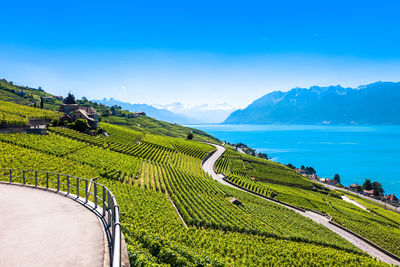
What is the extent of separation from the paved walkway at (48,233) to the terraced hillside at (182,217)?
7.46 ft

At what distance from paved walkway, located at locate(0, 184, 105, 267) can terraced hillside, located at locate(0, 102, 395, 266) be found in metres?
2.27

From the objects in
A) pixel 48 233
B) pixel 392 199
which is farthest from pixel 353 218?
pixel 392 199

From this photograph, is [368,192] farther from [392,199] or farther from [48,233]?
[48,233]

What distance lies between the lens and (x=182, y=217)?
1106 inches

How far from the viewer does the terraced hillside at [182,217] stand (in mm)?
15203

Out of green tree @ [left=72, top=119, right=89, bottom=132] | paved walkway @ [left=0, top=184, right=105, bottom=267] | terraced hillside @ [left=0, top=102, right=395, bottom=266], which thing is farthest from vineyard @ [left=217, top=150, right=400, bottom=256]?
paved walkway @ [left=0, top=184, right=105, bottom=267]

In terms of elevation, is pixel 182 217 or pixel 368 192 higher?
pixel 182 217

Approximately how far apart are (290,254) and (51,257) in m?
23.4

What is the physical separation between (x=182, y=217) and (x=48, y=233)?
841 inches

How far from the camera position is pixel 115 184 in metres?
31.7

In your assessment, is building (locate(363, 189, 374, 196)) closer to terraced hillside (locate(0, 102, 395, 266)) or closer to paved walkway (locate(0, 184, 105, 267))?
terraced hillside (locate(0, 102, 395, 266))

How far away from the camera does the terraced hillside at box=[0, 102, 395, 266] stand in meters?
15.2

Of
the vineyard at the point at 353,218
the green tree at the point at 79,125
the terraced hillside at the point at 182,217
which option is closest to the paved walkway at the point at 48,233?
the terraced hillside at the point at 182,217

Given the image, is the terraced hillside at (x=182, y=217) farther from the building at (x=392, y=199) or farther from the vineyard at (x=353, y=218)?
the building at (x=392, y=199)
